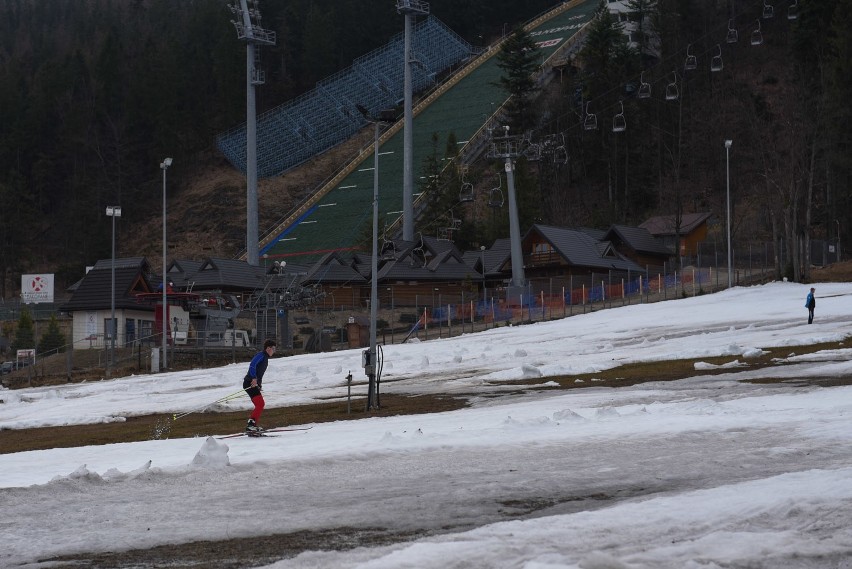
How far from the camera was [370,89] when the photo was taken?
137m

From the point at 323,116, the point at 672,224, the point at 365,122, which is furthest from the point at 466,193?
the point at 323,116

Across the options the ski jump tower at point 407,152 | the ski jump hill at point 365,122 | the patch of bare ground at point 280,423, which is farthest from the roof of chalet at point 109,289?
the patch of bare ground at point 280,423

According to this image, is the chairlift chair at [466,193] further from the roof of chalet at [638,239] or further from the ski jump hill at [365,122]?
the ski jump hill at [365,122]

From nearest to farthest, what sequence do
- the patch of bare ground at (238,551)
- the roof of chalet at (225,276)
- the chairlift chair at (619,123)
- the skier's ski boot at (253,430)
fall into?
the patch of bare ground at (238,551)
the skier's ski boot at (253,430)
the chairlift chair at (619,123)
the roof of chalet at (225,276)

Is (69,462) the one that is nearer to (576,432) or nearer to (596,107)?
(576,432)

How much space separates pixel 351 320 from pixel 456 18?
10892cm

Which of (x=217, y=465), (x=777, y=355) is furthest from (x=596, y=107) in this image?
(x=217, y=465)

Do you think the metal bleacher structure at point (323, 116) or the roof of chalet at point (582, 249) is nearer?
the roof of chalet at point (582, 249)

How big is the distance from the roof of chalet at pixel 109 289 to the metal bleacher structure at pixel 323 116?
5971 centimetres

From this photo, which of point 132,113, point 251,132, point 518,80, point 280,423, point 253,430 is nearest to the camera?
point 253,430

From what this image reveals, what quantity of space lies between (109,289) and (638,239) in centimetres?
3938

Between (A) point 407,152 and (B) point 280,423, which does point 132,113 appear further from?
(B) point 280,423

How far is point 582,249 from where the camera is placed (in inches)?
3243

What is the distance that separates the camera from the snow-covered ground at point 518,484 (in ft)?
38.3
